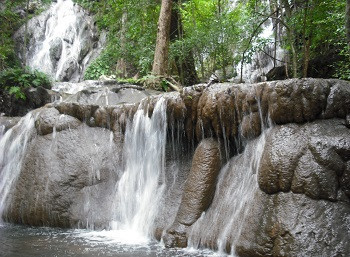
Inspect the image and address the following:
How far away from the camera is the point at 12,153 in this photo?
8.92 metres

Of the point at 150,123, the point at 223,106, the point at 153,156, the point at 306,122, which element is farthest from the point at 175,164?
the point at 306,122

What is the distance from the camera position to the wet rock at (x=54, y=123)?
27.8 feet

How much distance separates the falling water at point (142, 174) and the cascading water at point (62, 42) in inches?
607

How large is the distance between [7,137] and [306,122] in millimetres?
7564

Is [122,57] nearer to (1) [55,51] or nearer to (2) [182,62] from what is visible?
(2) [182,62]

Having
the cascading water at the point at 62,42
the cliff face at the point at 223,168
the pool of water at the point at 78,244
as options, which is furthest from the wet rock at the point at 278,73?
the cascading water at the point at 62,42

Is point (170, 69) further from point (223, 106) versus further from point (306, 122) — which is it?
point (306, 122)

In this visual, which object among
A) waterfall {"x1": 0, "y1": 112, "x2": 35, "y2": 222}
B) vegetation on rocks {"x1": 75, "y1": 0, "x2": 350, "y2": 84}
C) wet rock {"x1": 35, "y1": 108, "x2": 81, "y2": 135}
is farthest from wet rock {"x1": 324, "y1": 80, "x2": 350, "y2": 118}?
waterfall {"x1": 0, "y1": 112, "x2": 35, "y2": 222}

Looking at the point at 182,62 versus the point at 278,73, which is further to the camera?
the point at 182,62

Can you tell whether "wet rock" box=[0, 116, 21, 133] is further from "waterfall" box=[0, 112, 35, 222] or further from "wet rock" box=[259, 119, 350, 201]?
"wet rock" box=[259, 119, 350, 201]

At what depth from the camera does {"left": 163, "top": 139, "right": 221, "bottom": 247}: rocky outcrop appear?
569 cm

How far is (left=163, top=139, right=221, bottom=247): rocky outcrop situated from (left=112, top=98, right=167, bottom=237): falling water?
830mm

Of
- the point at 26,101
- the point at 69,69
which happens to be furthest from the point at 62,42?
the point at 26,101

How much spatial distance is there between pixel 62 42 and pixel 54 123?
626 inches
